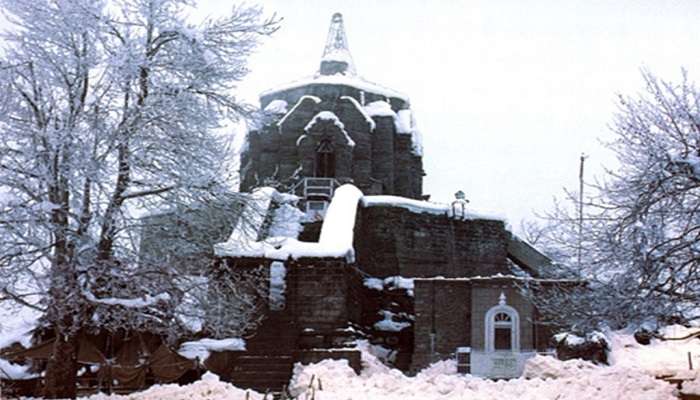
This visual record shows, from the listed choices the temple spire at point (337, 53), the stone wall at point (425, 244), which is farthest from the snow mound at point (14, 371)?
the temple spire at point (337, 53)

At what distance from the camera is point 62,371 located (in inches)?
414

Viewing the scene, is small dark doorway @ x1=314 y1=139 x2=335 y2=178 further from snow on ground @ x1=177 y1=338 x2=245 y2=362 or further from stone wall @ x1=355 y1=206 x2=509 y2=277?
snow on ground @ x1=177 y1=338 x2=245 y2=362

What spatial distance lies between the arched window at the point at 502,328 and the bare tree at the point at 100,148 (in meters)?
12.5

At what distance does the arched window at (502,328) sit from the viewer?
70.8 ft

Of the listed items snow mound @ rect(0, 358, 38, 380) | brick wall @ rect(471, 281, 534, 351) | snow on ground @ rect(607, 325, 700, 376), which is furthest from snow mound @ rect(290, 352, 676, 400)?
brick wall @ rect(471, 281, 534, 351)

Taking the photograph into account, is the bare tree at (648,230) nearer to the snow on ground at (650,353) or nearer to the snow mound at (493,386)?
the snow mound at (493,386)

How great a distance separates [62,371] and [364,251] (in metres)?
14.9

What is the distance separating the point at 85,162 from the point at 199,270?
2912mm

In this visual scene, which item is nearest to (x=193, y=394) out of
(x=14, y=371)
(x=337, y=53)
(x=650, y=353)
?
(x=14, y=371)

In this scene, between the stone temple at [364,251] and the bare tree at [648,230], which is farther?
the stone temple at [364,251]

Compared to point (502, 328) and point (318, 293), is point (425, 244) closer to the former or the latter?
point (502, 328)

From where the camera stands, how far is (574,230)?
1197 cm

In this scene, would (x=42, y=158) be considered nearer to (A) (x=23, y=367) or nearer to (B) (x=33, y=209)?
(B) (x=33, y=209)

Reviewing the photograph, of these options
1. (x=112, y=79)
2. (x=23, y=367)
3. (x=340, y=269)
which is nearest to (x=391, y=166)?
(x=340, y=269)
